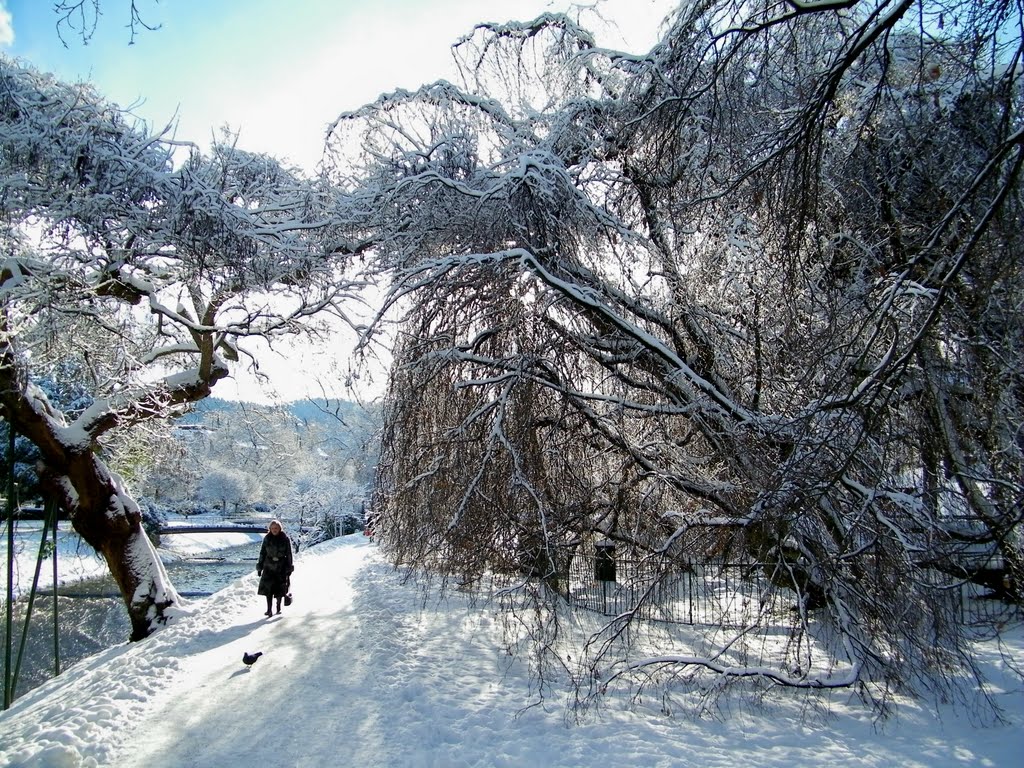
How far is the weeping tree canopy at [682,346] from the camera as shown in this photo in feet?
13.2

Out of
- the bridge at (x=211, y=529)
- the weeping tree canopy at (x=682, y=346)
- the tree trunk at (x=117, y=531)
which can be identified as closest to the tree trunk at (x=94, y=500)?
the tree trunk at (x=117, y=531)

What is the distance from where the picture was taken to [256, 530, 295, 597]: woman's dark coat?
8117mm

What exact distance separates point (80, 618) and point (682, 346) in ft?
55.2

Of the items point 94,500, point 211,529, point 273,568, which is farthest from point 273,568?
point 211,529

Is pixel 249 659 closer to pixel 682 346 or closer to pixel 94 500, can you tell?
pixel 94 500

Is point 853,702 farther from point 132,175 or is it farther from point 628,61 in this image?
point 132,175

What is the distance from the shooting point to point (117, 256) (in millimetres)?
6141

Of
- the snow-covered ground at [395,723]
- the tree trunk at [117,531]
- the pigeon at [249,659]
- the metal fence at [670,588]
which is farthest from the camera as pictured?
the tree trunk at [117,531]

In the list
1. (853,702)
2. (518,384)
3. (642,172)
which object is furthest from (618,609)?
(642,172)

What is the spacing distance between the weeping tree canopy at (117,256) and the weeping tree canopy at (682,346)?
1028mm

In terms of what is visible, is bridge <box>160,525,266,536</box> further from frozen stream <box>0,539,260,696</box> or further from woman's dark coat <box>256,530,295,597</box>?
woman's dark coat <box>256,530,295,597</box>

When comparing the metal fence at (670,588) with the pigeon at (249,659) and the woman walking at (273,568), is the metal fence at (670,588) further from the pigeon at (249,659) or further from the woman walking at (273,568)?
the woman walking at (273,568)

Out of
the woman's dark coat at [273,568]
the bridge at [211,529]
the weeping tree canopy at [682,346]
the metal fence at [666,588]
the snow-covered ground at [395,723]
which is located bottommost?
the bridge at [211,529]

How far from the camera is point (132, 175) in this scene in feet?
18.5
